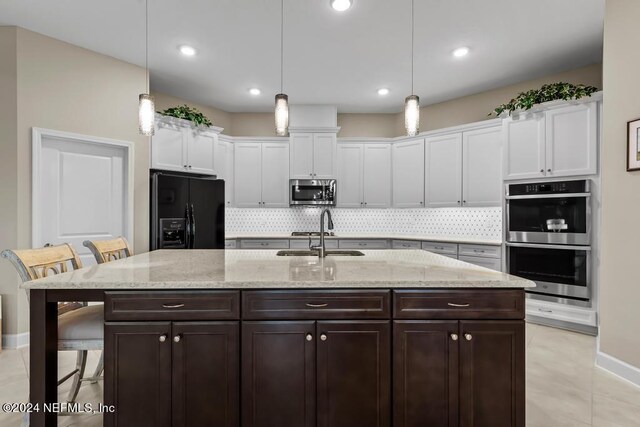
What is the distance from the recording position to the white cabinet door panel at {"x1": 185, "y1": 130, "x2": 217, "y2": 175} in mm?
4449

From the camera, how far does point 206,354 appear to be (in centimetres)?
154

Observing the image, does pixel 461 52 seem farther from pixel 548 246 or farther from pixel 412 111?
pixel 548 246

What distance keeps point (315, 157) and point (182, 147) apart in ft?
6.33

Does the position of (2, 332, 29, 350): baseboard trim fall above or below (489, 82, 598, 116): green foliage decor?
below

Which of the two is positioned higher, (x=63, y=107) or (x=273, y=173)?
(x=63, y=107)

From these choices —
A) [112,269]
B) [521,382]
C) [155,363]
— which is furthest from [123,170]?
[521,382]

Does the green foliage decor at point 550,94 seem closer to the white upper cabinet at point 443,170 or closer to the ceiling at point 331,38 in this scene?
the ceiling at point 331,38

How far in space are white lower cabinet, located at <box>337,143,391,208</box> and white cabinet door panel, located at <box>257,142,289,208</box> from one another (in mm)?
914

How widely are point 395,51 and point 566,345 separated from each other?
339 centimetres

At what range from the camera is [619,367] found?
249cm

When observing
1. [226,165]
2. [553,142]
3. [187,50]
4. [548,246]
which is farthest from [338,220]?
[187,50]

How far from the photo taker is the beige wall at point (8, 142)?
118 inches

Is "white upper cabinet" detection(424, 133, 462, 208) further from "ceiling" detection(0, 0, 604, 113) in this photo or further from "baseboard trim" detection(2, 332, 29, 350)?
"baseboard trim" detection(2, 332, 29, 350)

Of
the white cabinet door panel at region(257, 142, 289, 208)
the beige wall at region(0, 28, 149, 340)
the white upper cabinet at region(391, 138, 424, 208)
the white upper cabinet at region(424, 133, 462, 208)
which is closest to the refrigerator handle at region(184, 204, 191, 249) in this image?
the beige wall at region(0, 28, 149, 340)
